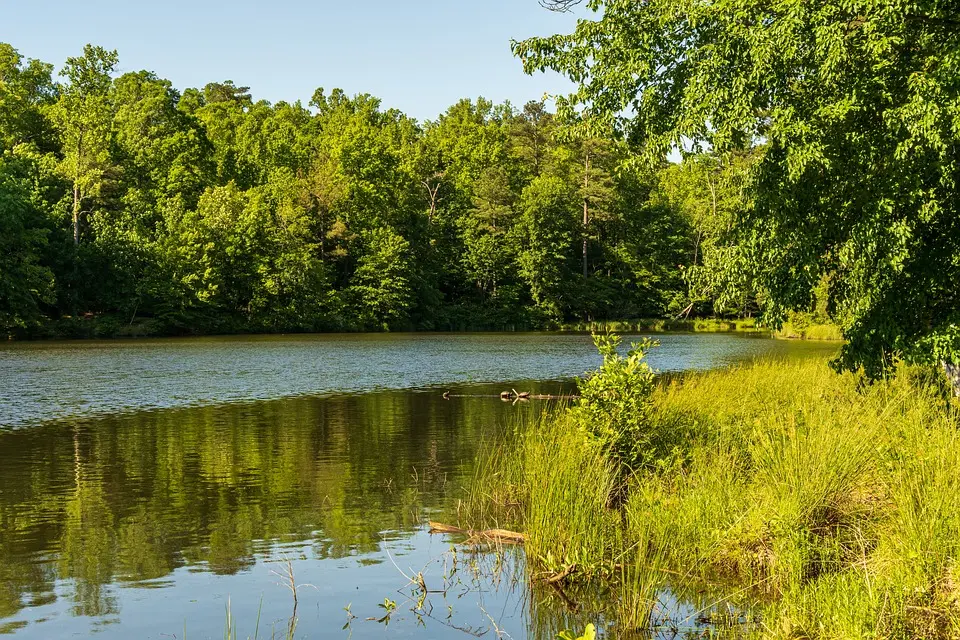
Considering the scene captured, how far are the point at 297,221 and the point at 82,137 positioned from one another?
58.1ft

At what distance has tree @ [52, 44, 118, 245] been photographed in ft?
217

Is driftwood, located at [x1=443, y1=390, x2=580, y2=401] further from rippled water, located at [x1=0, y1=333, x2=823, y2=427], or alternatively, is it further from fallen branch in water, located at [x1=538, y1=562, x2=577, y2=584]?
fallen branch in water, located at [x1=538, y1=562, x2=577, y2=584]

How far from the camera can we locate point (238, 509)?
11.2 metres

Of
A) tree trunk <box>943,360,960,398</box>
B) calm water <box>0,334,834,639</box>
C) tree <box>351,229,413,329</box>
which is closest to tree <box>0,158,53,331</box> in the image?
tree <box>351,229,413,329</box>

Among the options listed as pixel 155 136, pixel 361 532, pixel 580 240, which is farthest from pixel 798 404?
pixel 580 240

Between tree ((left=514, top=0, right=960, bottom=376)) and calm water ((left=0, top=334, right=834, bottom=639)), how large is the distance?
5.46 meters

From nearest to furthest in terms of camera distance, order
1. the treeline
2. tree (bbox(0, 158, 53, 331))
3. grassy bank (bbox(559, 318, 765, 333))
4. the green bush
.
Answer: the green bush → tree (bbox(0, 158, 53, 331)) → the treeline → grassy bank (bbox(559, 318, 765, 333))

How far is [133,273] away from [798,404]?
59846 mm

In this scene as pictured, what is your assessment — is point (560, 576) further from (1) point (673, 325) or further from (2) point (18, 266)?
(1) point (673, 325)

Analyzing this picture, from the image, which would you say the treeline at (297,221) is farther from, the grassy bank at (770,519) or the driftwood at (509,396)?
the grassy bank at (770,519)

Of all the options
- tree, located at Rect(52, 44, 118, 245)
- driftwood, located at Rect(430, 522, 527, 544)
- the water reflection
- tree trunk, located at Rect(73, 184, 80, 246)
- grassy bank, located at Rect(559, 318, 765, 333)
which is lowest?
the water reflection

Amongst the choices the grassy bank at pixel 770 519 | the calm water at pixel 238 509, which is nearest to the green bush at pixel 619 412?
the grassy bank at pixel 770 519

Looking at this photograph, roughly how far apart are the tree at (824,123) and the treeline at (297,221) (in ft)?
166

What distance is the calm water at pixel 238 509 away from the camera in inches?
291
